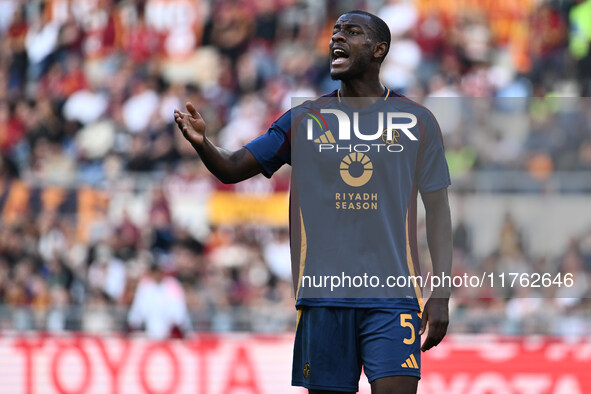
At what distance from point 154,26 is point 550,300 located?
7399 mm

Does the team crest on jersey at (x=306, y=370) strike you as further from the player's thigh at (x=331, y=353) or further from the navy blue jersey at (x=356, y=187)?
the navy blue jersey at (x=356, y=187)

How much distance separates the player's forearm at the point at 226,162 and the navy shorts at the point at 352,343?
2.14ft

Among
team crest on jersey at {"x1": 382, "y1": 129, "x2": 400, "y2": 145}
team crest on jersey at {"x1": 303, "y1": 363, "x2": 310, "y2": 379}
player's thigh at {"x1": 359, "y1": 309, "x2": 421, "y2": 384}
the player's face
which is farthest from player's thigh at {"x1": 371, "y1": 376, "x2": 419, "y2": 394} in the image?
the player's face

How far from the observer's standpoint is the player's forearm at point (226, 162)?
463 cm

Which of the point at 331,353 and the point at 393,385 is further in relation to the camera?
the point at 331,353

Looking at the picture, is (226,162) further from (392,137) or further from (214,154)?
(392,137)

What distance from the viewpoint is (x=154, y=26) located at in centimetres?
1515

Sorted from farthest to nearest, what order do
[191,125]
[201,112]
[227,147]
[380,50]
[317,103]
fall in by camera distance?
[201,112] → [227,147] → [317,103] → [380,50] → [191,125]

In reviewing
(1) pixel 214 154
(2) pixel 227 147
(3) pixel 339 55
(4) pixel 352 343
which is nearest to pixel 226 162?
(1) pixel 214 154

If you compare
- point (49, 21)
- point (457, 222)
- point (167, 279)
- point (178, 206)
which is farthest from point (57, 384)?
point (49, 21)

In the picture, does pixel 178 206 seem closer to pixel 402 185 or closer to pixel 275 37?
pixel 275 37

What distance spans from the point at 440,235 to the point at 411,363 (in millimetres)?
562

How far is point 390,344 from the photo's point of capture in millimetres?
4617

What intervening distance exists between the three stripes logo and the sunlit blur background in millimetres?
5029
